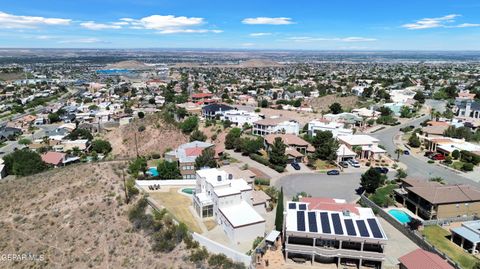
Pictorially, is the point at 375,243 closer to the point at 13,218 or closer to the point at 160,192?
the point at 160,192

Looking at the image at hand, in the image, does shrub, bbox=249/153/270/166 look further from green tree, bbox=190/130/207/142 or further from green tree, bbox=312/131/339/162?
green tree, bbox=190/130/207/142

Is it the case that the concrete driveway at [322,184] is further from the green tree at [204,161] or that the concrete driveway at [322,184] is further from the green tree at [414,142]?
the green tree at [414,142]

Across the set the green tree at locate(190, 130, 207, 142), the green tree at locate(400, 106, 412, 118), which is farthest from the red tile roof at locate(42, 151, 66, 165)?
the green tree at locate(400, 106, 412, 118)

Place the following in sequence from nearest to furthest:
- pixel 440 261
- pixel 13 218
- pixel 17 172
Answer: pixel 440 261 < pixel 13 218 < pixel 17 172

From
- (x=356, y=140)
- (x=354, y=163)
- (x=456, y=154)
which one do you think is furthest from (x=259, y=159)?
(x=456, y=154)

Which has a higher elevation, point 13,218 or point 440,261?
point 440,261

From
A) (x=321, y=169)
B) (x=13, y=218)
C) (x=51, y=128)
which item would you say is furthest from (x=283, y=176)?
(x=51, y=128)

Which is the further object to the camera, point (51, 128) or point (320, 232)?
point (51, 128)
